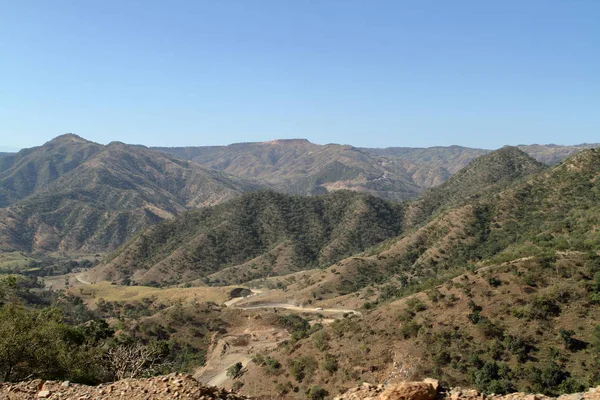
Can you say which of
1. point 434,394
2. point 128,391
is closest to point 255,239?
point 128,391

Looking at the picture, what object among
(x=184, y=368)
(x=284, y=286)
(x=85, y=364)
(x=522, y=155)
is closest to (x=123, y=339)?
(x=184, y=368)

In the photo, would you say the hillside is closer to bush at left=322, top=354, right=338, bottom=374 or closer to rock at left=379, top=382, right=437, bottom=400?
bush at left=322, top=354, right=338, bottom=374

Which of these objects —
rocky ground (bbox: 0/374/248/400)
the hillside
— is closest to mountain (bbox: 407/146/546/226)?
the hillside

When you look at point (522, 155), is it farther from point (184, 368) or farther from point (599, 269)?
point (184, 368)

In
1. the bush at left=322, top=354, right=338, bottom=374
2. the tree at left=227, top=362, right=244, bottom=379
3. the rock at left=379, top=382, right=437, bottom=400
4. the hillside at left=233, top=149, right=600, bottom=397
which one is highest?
the rock at left=379, top=382, right=437, bottom=400

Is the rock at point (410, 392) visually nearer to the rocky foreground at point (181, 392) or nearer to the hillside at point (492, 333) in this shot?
the rocky foreground at point (181, 392)

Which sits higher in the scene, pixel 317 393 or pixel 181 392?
pixel 181 392

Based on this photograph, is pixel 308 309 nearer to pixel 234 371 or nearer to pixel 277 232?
pixel 234 371
